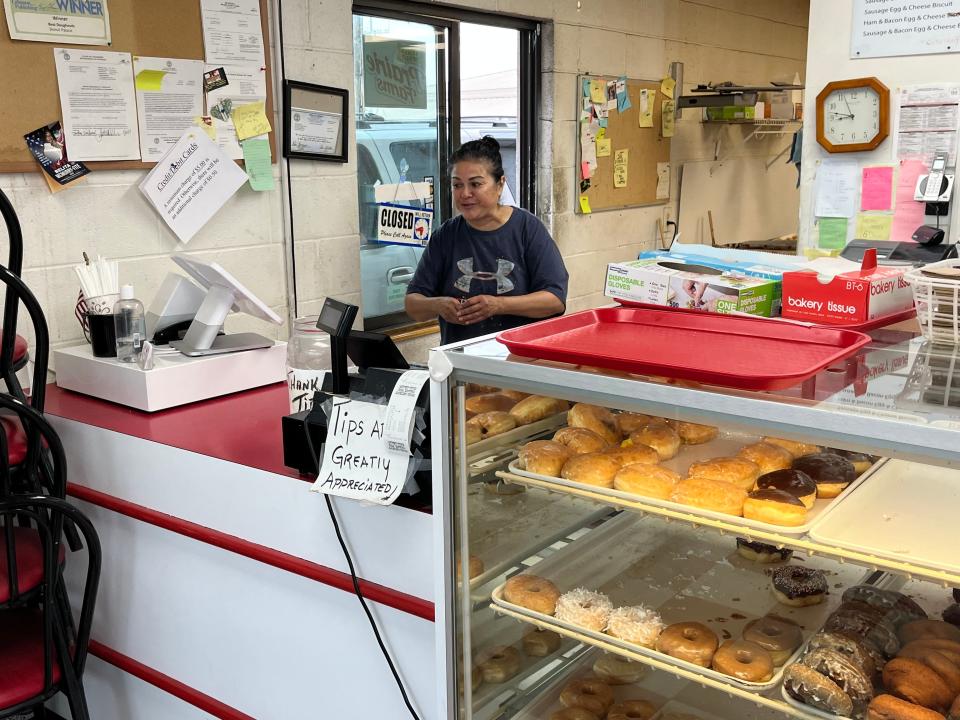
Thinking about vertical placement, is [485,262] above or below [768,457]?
above

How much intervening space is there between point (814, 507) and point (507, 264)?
2.13m

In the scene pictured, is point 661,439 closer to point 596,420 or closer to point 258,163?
point 596,420

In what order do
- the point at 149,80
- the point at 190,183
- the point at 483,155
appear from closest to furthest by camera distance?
the point at 149,80
the point at 190,183
the point at 483,155

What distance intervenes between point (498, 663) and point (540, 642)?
0.09 metres

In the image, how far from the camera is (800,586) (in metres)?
1.47

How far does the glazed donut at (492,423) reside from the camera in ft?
4.75

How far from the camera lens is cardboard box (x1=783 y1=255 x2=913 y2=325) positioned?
56.7 inches

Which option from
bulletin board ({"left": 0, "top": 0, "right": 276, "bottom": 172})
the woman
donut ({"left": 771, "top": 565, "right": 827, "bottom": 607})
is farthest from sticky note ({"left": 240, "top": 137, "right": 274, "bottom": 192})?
donut ({"left": 771, "top": 565, "right": 827, "bottom": 607})

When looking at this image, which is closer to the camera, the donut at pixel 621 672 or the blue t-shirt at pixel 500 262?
the donut at pixel 621 672

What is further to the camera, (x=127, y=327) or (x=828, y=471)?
(x=127, y=327)

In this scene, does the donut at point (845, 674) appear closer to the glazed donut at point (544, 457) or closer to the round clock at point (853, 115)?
the glazed donut at point (544, 457)

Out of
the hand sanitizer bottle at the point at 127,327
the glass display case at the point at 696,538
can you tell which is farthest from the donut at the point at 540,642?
the hand sanitizer bottle at the point at 127,327

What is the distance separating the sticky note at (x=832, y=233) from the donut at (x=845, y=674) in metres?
2.57

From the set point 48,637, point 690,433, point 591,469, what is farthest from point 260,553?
point 690,433
